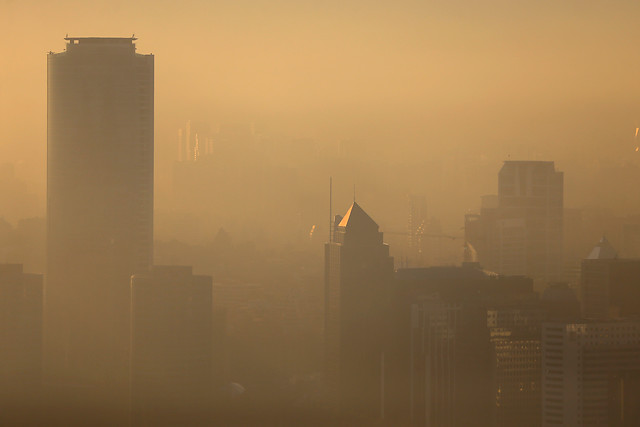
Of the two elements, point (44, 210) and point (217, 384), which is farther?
point (44, 210)

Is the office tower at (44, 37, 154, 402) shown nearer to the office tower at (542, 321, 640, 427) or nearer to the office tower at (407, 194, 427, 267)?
the office tower at (407, 194, 427, 267)

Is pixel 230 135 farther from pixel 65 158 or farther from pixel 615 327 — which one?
pixel 615 327

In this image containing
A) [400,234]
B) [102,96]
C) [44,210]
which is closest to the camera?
[400,234]

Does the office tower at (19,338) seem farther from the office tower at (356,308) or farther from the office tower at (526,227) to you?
the office tower at (526,227)

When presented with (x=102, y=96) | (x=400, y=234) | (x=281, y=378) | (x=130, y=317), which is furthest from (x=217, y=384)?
(x=102, y=96)

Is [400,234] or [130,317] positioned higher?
[400,234]

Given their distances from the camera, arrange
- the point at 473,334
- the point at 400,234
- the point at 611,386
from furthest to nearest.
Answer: the point at 400,234
the point at 473,334
the point at 611,386

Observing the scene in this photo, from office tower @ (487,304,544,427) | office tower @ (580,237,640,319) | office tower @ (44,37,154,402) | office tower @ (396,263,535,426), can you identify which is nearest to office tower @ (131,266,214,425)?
office tower @ (44,37,154,402)
